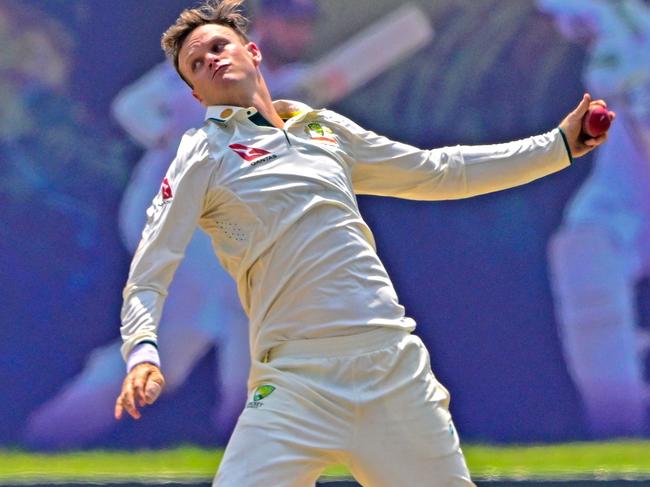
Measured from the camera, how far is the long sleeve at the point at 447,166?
3.18 m

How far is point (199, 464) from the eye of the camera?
196 inches

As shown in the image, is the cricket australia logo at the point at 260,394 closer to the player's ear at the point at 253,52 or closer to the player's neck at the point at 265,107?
the player's neck at the point at 265,107

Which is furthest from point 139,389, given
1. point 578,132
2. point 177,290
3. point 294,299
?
point 177,290

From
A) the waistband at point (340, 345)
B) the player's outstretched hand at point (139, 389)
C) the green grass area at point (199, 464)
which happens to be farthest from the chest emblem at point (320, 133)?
the green grass area at point (199, 464)

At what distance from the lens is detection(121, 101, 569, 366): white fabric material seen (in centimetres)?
284

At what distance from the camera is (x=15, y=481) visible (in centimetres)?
492

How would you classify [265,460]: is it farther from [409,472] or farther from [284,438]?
[409,472]

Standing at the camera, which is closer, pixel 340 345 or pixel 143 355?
pixel 143 355

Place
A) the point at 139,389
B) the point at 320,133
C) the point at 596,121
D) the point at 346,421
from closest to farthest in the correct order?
the point at 139,389, the point at 346,421, the point at 320,133, the point at 596,121

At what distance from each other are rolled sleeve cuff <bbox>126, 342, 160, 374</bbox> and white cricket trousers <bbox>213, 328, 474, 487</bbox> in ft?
0.78

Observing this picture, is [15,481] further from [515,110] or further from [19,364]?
[515,110]

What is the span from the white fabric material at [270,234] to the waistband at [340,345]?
0.01 meters

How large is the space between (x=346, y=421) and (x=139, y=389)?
1.49ft

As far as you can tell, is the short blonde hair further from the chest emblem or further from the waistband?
the waistband
